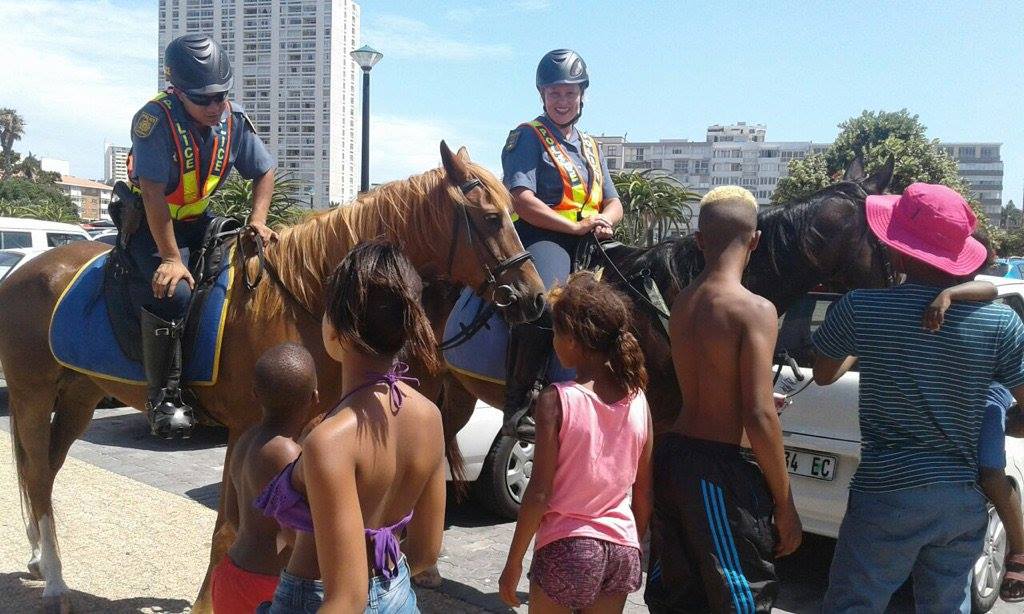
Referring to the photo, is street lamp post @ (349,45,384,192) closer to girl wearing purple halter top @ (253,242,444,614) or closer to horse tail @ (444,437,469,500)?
horse tail @ (444,437,469,500)

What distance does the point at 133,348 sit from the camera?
14.5 feet

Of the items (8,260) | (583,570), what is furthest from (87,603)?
(8,260)

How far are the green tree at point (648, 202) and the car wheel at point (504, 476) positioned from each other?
377 inches


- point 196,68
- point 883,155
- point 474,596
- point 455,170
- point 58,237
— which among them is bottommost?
point 474,596

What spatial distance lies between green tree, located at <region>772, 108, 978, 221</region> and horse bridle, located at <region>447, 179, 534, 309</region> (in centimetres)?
2572

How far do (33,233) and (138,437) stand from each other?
8.13 metres

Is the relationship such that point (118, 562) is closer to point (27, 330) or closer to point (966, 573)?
point (27, 330)

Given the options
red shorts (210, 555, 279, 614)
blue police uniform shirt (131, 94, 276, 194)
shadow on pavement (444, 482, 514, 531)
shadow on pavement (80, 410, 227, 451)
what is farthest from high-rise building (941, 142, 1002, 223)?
red shorts (210, 555, 279, 614)

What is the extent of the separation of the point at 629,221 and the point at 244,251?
12.4 m

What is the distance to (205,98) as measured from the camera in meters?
4.26

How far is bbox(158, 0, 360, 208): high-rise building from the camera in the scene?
371 ft

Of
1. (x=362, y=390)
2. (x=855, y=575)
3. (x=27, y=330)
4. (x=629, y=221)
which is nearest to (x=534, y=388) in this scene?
(x=855, y=575)

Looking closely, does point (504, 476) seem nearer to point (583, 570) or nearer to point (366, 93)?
point (583, 570)

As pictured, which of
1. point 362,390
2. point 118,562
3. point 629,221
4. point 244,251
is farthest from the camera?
point 629,221
